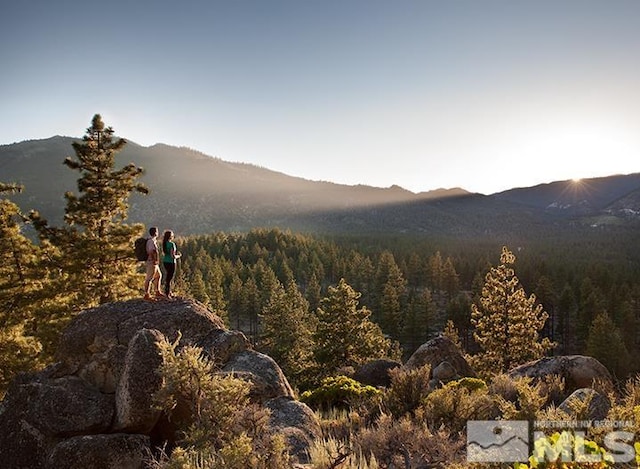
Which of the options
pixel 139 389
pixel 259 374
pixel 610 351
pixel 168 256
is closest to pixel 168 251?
pixel 168 256

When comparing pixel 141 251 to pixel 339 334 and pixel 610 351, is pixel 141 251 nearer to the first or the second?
pixel 339 334

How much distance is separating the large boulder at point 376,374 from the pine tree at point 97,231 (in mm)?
12941

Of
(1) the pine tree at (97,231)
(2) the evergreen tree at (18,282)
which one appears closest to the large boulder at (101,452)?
(1) the pine tree at (97,231)

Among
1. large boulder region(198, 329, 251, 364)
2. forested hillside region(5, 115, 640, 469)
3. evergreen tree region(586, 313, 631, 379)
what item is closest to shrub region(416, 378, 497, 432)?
forested hillside region(5, 115, 640, 469)

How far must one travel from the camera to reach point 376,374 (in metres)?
22.4

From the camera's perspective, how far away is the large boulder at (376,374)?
21.9 m

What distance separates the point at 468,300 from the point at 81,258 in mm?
63360

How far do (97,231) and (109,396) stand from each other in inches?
575

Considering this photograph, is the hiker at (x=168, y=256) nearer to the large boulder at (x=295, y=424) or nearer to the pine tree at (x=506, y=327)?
the large boulder at (x=295, y=424)

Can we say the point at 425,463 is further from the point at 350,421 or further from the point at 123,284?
the point at 123,284

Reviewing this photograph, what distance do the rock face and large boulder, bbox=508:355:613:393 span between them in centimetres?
998

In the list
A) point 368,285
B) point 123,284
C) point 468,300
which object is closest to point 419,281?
point 368,285

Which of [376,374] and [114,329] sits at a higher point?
[114,329]

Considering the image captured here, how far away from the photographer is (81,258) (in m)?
20.4
